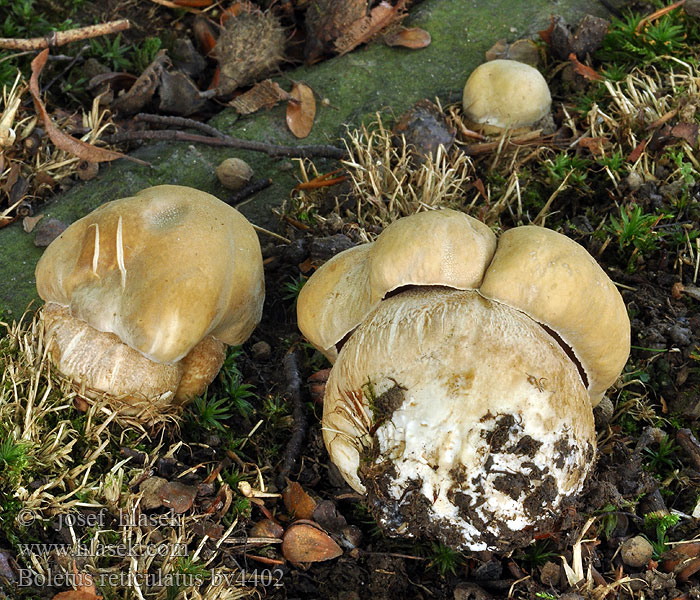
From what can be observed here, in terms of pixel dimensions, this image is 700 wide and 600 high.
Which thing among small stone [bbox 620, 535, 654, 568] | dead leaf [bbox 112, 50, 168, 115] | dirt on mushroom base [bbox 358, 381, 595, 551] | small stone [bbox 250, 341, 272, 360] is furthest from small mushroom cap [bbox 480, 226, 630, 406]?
dead leaf [bbox 112, 50, 168, 115]

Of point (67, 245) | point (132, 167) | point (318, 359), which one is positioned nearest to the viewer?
point (67, 245)

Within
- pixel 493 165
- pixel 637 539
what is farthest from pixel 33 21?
pixel 637 539

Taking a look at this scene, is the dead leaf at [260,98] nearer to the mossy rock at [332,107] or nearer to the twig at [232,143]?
the mossy rock at [332,107]

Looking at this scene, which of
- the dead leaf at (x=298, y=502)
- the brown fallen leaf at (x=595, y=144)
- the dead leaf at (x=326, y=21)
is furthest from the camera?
the dead leaf at (x=326, y=21)

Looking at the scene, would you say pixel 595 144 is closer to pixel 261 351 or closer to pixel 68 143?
pixel 261 351

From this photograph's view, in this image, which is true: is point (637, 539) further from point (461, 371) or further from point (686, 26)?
point (686, 26)

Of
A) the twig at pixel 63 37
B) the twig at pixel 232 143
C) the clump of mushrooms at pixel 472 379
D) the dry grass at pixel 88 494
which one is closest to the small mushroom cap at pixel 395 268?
the clump of mushrooms at pixel 472 379
